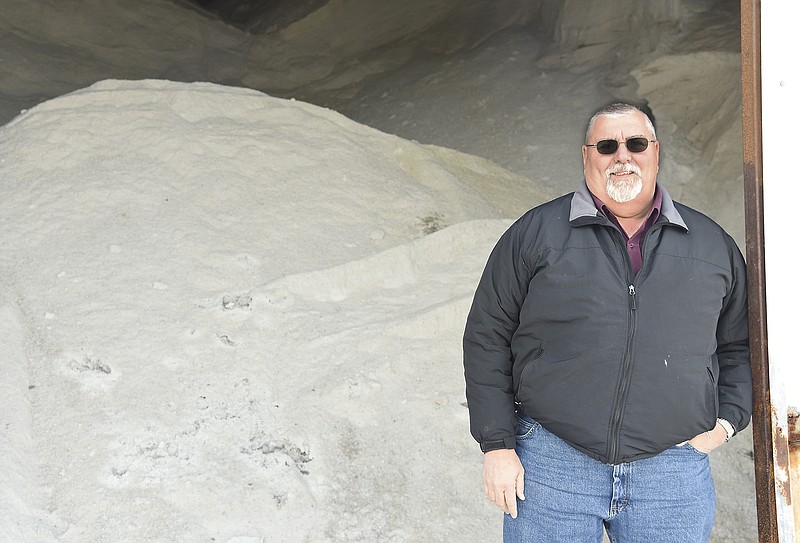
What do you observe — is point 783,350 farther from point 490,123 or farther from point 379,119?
point 379,119

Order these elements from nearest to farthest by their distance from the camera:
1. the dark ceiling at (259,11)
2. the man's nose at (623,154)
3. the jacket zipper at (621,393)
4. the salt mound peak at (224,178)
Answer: the jacket zipper at (621,393), the man's nose at (623,154), the salt mound peak at (224,178), the dark ceiling at (259,11)

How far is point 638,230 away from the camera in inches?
76.8

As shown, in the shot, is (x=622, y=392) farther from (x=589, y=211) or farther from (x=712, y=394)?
(x=589, y=211)

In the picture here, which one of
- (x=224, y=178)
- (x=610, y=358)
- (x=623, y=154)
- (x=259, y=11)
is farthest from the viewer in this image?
(x=259, y=11)

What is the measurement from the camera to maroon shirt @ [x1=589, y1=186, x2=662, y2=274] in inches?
75.2

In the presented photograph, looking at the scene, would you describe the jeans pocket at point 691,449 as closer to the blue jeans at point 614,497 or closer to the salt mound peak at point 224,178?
the blue jeans at point 614,497

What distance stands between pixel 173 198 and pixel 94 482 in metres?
2.11

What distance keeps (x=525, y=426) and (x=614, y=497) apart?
239mm

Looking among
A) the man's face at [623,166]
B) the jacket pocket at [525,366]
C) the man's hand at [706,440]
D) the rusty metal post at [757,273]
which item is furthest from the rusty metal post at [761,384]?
the jacket pocket at [525,366]

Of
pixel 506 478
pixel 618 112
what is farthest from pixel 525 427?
pixel 618 112

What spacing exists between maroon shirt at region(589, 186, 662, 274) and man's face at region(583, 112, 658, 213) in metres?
0.02

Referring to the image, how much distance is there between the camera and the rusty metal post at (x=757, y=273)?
1.95 meters

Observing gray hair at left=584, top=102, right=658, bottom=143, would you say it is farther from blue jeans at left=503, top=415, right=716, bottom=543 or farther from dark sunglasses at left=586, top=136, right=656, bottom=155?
blue jeans at left=503, top=415, right=716, bottom=543

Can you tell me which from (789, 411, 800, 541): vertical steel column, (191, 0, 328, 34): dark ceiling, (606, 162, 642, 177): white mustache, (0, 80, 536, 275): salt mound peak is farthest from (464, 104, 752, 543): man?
(191, 0, 328, 34): dark ceiling
